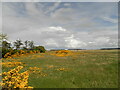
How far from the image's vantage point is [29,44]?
230 feet

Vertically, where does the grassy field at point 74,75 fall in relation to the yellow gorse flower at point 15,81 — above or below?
below

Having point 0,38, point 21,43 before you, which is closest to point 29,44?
point 21,43

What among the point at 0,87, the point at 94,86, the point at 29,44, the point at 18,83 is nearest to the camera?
the point at 18,83

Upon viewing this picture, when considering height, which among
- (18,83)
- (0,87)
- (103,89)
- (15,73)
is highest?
(15,73)

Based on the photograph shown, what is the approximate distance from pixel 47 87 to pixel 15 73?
188 centimetres

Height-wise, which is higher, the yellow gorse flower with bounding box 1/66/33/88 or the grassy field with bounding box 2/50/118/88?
the yellow gorse flower with bounding box 1/66/33/88

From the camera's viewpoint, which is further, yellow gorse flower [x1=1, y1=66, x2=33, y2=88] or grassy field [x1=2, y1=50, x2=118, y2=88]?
grassy field [x1=2, y1=50, x2=118, y2=88]

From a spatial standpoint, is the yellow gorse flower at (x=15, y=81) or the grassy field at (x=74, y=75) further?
the grassy field at (x=74, y=75)

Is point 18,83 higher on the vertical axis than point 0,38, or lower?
lower

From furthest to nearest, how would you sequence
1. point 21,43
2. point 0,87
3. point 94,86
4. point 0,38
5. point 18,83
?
point 21,43 → point 0,38 → point 94,86 → point 0,87 → point 18,83

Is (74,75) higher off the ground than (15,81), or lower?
lower

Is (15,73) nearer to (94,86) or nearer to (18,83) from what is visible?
(18,83)

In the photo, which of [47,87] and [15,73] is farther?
[47,87]

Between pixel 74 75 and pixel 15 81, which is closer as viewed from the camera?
pixel 15 81
